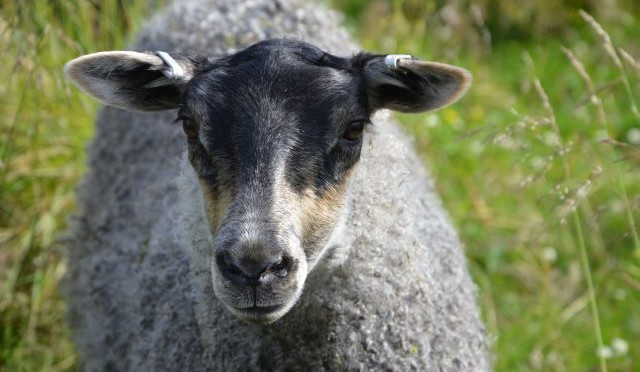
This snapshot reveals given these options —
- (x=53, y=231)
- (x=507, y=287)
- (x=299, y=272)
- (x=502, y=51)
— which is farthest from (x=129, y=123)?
(x=502, y=51)

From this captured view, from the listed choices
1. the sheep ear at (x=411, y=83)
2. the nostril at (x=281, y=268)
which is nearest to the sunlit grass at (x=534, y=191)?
the sheep ear at (x=411, y=83)

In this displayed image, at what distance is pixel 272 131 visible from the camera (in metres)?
3.20

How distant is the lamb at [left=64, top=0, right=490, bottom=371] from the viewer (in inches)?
122

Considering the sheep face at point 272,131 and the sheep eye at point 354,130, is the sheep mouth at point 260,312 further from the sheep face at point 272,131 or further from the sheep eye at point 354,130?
the sheep eye at point 354,130

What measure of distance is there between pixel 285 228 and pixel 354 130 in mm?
574

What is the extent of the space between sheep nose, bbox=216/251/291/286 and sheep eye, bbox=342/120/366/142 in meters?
0.60

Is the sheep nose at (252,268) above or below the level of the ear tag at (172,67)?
below

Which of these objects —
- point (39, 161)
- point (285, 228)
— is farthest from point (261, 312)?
point (39, 161)

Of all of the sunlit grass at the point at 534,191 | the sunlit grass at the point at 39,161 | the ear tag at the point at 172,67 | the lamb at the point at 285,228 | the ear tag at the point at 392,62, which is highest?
the ear tag at the point at 392,62

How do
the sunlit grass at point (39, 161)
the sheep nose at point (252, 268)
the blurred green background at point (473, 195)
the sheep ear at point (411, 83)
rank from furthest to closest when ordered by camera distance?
the blurred green background at point (473, 195), the sunlit grass at point (39, 161), the sheep ear at point (411, 83), the sheep nose at point (252, 268)

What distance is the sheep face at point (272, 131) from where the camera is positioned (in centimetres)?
301

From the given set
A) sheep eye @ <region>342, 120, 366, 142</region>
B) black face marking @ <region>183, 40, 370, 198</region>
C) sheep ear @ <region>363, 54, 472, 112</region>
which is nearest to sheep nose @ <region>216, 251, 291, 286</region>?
black face marking @ <region>183, 40, 370, 198</region>

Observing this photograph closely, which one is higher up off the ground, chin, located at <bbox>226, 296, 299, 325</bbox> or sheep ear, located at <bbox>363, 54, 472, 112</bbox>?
sheep ear, located at <bbox>363, 54, 472, 112</bbox>

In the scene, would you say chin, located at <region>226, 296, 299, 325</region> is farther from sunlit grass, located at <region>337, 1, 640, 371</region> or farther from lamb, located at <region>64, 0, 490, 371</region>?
sunlit grass, located at <region>337, 1, 640, 371</region>
